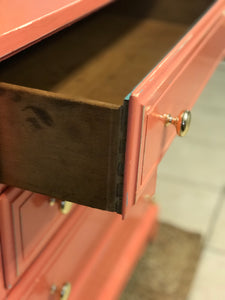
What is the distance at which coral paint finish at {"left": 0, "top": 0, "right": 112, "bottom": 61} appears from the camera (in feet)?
1.24

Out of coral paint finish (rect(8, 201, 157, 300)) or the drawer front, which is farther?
coral paint finish (rect(8, 201, 157, 300))

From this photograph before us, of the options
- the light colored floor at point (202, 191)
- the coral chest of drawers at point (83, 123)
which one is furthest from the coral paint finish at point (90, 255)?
the light colored floor at point (202, 191)

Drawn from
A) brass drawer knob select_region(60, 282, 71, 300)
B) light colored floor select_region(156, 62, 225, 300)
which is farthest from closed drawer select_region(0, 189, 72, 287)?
light colored floor select_region(156, 62, 225, 300)

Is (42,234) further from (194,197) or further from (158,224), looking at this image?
(194,197)

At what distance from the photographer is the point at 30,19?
1.32ft

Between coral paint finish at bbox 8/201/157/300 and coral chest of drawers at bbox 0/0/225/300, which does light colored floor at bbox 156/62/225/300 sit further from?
coral chest of drawers at bbox 0/0/225/300

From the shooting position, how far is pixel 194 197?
1.40 metres

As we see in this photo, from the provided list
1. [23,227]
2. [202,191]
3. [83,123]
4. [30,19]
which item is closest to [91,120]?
[83,123]

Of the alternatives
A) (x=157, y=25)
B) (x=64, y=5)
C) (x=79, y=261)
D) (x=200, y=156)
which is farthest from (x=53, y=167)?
(x=200, y=156)

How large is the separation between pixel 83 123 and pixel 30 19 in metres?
0.11

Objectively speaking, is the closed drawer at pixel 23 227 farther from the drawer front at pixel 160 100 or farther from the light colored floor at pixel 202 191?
the light colored floor at pixel 202 191

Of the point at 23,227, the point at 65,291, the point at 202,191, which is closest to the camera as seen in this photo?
the point at 23,227

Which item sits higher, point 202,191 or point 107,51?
point 107,51

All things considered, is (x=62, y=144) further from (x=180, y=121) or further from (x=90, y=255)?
(x=90, y=255)
